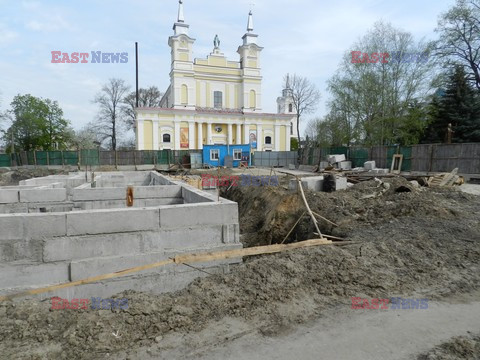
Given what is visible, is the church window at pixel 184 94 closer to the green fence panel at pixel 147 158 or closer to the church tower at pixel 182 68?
the church tower at pixel 182 68

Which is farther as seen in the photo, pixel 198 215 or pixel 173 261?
pixel 198 215

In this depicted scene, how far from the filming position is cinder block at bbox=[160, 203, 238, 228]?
402 centimetres

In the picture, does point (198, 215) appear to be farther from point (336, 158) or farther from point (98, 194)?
point (336, 158)

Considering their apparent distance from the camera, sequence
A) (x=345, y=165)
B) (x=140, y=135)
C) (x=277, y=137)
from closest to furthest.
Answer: (x=345, y=165), (x=140, y=135), (x=277, y=137)

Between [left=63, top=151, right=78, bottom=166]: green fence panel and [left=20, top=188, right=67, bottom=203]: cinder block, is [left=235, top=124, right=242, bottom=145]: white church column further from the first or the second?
[left=20, top=188, right=67, bottom=203]: cinder block

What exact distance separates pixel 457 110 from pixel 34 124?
46.1 metres

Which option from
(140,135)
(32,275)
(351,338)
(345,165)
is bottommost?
(351,338)

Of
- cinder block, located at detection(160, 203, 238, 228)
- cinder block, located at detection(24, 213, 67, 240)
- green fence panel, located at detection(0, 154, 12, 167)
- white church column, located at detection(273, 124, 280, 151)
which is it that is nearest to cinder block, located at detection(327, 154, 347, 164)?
white church column, located at detection(273, 124, 280, 151)

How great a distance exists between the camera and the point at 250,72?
141ft

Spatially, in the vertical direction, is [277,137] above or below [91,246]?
above

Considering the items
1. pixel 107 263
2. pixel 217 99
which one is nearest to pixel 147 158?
pixel 217 99

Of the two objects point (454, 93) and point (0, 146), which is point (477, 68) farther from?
point (0, 146)

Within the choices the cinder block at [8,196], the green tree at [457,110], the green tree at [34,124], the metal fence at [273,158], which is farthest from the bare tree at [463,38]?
the green tree at [34,124]

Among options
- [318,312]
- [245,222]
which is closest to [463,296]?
[318,312]
